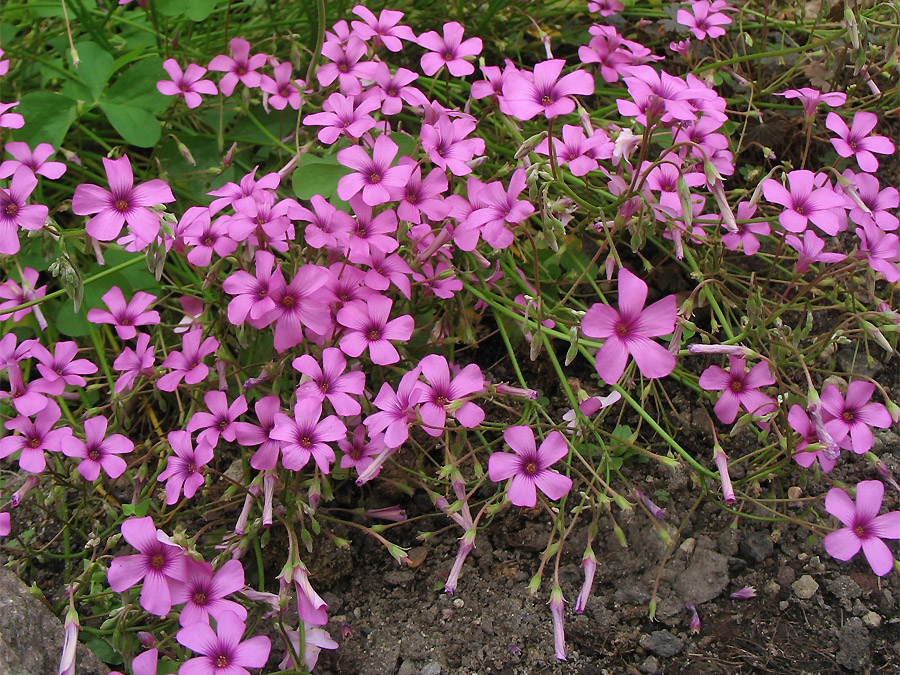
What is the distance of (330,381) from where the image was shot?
134 centimetres

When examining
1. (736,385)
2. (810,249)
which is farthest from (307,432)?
(810,249)

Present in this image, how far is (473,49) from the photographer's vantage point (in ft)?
5.37

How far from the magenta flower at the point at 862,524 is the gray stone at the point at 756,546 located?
29cm

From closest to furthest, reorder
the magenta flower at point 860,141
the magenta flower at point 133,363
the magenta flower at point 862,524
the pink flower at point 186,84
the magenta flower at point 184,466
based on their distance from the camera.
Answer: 1. the magenta flower at point 862,524
2. the magenta flower at point 184,466
3. the magenta flower at point 133,363
4. the magenta flower at point 860,141
5. the pink flower at point 186,84

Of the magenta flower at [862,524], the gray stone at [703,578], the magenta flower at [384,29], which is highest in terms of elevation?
the magenta flower at [384,29]

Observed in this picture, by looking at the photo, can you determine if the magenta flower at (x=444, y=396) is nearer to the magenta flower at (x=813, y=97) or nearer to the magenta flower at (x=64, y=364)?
the magenta flower at (x=64, y=364)

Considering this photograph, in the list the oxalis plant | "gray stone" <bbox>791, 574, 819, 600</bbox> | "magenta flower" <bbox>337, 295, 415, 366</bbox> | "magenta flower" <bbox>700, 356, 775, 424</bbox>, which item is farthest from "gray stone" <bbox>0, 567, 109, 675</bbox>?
"gray stone" <bbox>791, 574, 819, 600</bbox>

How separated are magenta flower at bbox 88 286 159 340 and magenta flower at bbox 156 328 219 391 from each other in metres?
0.14

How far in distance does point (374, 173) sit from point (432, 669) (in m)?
0.92

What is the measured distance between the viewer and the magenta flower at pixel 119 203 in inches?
50.5

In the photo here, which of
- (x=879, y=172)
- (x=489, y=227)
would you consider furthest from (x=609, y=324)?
(x=879, y=172)

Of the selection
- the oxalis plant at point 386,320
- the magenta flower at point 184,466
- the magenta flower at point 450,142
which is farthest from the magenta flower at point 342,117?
the magenta flower at point 184,466

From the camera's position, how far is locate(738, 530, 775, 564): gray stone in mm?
1546

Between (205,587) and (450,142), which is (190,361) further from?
(450,142)
